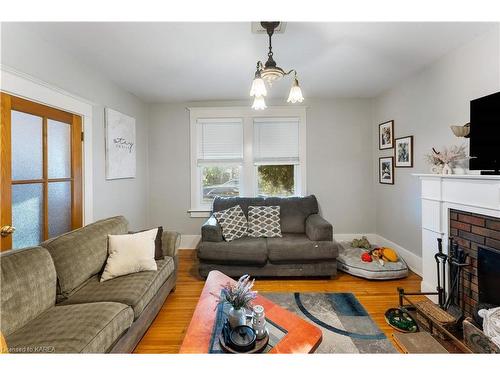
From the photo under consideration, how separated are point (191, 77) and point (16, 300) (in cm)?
266

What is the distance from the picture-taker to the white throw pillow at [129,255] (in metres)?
1.99

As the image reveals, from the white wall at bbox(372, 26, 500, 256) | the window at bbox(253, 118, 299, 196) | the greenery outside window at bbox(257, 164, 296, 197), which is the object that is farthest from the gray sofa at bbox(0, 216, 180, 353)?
the white wall at bbox(372, 26, 500, 256)

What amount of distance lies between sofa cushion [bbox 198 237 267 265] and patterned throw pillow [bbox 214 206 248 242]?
201 millimetres

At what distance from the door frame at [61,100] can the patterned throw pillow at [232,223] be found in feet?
5.02

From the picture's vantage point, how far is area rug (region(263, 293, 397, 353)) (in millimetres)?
1732

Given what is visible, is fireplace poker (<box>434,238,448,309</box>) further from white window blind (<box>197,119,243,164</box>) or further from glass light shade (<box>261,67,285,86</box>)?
white window blind (<box>197,119,243,164</box>)

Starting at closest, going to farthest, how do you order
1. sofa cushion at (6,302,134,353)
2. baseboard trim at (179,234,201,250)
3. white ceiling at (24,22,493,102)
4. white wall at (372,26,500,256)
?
sofa cushion at (6,302,134,353) < white ceiling at (24,22,493,102) < white wall at (372,26,500,256) < baseboard trim at (179,234,201,250)

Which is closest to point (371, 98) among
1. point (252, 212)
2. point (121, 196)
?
point (252, 212)

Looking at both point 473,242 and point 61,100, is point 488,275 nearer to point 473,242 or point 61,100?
point 473,242

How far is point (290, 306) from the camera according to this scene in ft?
7.50

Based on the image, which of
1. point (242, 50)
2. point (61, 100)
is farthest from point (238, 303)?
point (61, 100)
